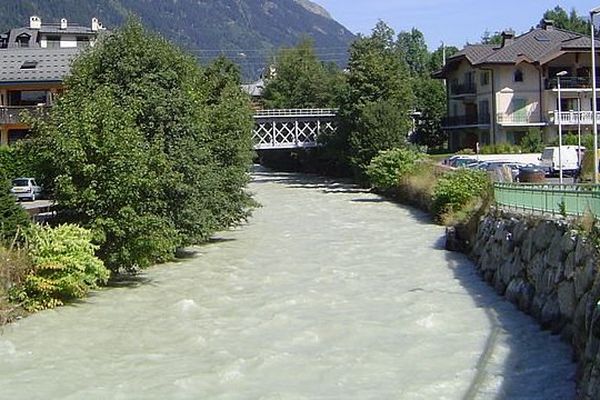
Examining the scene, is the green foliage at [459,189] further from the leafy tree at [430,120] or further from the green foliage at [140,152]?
the leafy tree at [430,120]

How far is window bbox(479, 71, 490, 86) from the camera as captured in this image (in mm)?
77562

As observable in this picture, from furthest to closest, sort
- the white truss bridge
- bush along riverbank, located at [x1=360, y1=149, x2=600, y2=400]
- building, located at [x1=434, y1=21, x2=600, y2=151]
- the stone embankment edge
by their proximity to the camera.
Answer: the white truss bridge → building, located at [x1=434, y1=21, x2=600, y2=151] → bush along riverbank, located at [x1=360, y1=149, x2=600, y2=400] → the stone embankment edge

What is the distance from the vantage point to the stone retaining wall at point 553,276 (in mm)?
15156

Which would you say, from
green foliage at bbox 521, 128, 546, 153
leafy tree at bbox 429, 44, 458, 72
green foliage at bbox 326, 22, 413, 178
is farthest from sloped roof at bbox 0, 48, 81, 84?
leafy tree at bbox 429, 44, 458, 72

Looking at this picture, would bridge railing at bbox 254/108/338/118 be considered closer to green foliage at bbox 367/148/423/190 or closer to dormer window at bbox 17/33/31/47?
green foliage at bbox 367/148/423/190

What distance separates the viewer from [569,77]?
74438mm

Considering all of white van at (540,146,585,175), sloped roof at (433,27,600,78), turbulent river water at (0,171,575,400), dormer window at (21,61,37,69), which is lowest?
turbulent river water at (0,171,575,400)

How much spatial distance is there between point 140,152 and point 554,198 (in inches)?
493

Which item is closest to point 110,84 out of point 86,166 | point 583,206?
point 86,166

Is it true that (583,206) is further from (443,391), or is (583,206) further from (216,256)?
(216,256)

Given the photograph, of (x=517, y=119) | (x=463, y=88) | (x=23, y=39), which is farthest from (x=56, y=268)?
(x=23, y=39)

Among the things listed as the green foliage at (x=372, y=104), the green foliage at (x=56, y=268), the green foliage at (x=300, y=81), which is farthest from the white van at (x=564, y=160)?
the green foliage at (x=300, y=81)

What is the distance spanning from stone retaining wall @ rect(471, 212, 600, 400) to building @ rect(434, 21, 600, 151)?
48.7 meters

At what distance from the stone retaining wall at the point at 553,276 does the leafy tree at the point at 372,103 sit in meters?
40.4
